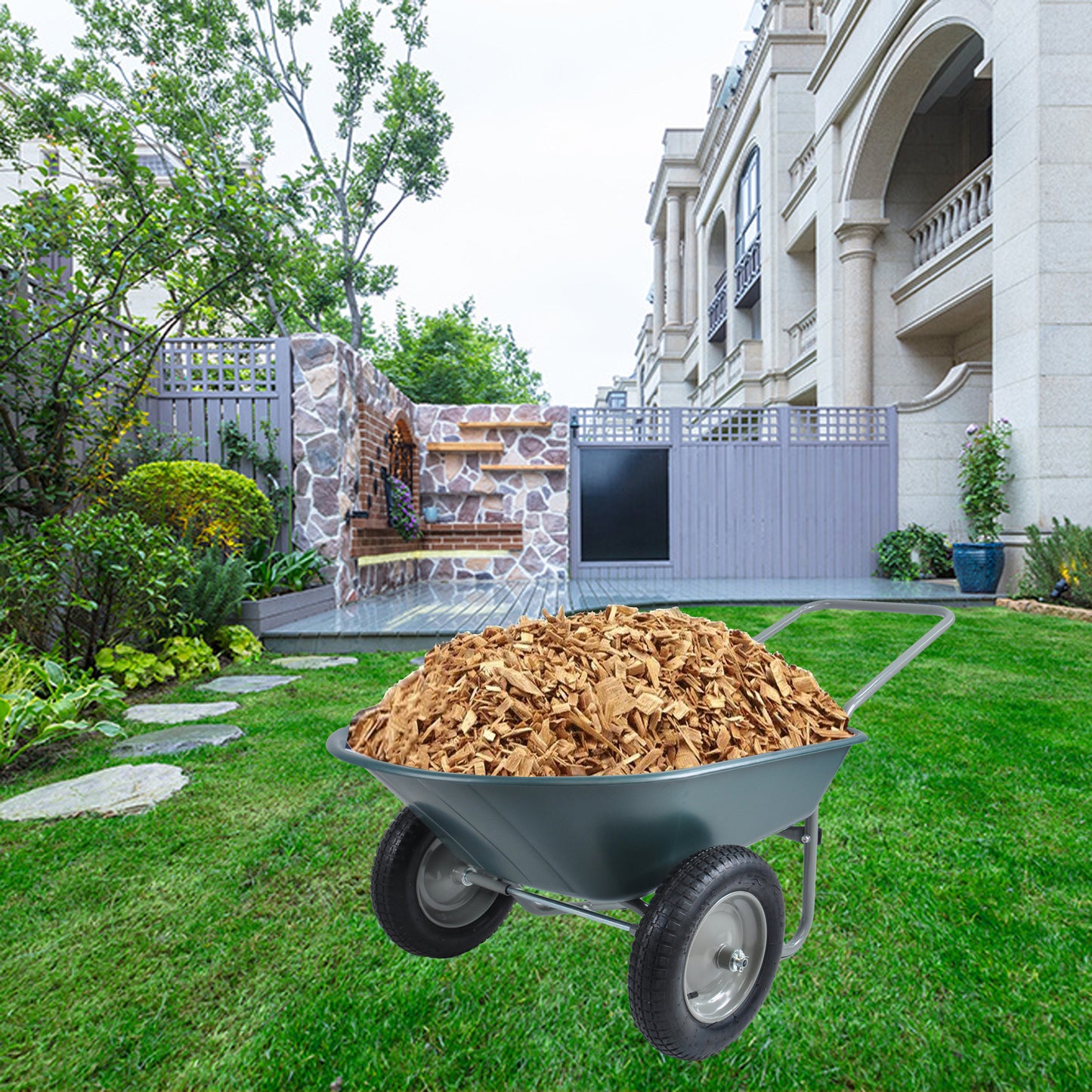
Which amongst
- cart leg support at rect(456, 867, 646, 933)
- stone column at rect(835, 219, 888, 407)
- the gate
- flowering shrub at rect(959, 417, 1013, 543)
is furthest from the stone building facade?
cart leg support at rect(456, 867, 646, 933)

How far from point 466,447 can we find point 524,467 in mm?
880

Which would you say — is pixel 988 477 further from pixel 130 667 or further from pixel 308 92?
pixel 308 92

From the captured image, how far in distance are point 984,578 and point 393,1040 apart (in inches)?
316

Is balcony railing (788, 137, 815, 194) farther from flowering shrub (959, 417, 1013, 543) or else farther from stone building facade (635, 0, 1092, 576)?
flowering shrub (959, 417, 1013, 543)

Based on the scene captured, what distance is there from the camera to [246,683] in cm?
405

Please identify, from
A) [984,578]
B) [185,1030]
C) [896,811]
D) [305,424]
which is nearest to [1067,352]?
[984,578]

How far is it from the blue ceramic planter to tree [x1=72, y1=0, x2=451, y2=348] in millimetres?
10376

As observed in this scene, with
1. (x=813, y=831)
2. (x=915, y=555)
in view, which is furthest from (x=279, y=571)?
(x=915, y=555)

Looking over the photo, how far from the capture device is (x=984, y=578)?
7527 millimetres

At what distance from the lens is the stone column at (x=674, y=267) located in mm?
23539

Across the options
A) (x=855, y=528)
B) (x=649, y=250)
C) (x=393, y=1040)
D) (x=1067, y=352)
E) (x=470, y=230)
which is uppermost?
(x=649, y=250)

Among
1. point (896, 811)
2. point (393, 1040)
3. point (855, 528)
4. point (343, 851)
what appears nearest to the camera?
point (393, 1040)

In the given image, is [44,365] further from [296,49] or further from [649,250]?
[649,250]

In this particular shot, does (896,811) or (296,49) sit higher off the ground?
(296,49)
